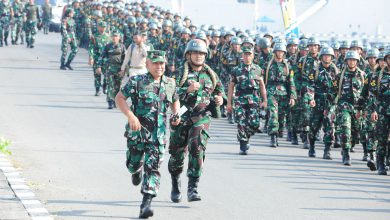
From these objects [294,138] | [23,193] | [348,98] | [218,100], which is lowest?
[294,138]

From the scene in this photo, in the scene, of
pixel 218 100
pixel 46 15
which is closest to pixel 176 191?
pixel 218 100

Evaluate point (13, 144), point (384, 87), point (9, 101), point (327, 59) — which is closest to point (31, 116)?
point (9, 101)

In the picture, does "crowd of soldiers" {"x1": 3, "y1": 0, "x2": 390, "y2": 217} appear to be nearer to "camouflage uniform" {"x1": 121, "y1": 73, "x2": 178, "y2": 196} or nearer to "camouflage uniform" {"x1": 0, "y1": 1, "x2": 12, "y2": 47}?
"camouflage uniform" {"x1": 121, "y1": 73, "x2": 178, "y2": 196}

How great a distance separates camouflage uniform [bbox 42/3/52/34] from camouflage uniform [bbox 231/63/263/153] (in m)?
33.6

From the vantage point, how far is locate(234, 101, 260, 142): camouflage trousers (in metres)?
18.0

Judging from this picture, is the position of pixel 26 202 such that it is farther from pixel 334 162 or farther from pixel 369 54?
pixel 369 54

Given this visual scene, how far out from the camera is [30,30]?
4103 centimetres

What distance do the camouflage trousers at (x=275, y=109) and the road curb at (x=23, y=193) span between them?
19.4 ft

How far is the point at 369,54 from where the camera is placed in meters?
20.7

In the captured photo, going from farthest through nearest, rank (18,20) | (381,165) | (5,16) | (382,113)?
1. (18,20)
2. (5,16)
3. (381,165)
4. (382,113)

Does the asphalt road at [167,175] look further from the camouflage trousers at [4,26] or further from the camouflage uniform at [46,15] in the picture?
the camouflage uniform at [46,15]

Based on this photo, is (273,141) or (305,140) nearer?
(273,141)

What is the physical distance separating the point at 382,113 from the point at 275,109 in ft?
Answer: 12.7

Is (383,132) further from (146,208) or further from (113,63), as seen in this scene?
(113,63)
